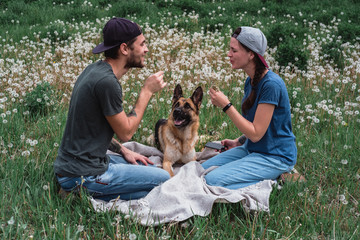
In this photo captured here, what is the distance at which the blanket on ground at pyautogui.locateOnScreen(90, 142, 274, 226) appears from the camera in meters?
3.56

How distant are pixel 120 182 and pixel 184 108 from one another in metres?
1.51

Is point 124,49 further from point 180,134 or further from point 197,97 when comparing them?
point 180,134

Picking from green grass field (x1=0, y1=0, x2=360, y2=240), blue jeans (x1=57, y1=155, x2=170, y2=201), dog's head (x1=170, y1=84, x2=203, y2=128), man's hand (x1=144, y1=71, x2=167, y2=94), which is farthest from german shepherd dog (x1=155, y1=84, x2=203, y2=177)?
man's hand (x1=144, y1=71, x2=167, y2=94)

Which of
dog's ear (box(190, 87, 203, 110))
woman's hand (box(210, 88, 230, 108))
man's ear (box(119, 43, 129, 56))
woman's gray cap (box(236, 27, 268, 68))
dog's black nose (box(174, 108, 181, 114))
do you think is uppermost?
woman's gray cap (box(236, 27, 268, 68))

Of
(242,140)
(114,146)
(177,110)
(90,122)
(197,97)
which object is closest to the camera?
(90,122)

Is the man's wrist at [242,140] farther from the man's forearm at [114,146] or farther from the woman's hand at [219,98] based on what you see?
the man's forearm at [114,146]

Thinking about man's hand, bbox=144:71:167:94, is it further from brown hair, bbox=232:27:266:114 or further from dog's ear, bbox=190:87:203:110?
brown hair, bbox=232:27:266:114

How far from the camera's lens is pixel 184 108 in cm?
486

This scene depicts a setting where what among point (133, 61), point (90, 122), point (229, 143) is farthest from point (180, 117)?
point (90, 122)

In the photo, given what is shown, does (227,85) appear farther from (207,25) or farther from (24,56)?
(24,56)

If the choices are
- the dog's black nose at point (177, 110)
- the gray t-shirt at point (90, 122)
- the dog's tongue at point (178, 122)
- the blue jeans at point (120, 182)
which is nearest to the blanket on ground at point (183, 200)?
the blue jeans at point (120, 182)

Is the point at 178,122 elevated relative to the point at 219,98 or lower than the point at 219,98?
lower

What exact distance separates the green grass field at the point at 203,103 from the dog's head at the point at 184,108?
34.9 inches

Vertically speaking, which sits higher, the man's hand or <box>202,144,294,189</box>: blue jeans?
the man's hand
